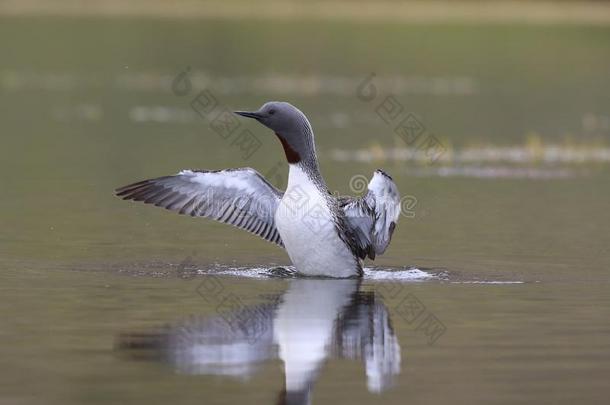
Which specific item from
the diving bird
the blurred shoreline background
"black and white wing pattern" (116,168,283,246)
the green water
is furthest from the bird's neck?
the blurred shoreline background

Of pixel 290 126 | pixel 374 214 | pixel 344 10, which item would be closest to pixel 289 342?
pixel 374 214

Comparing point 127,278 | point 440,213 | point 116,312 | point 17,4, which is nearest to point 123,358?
point 116,312

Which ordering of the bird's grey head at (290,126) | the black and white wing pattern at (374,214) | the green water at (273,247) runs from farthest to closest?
the bird's grey head at (290,126), the black and white wing pattern at (374,214), the green water at (273,247)

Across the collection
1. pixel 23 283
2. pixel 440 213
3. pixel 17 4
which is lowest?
pixel 23 283

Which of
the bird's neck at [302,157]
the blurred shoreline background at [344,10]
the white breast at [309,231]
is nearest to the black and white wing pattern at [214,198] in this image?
the bird's neck at [302,157]

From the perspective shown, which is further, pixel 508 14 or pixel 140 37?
pixel 508 14

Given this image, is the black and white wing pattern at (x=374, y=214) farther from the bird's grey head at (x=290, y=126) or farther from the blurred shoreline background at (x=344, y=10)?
the blurred shoreline background at (x=344, y=10)

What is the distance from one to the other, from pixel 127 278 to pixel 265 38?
140ft

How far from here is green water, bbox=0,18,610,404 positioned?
912 centimetres

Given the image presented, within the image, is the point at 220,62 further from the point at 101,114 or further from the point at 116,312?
the point at 116,312

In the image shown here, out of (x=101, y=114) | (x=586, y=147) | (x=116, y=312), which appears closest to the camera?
→ (x=116, y=312)

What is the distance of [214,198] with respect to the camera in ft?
45.1

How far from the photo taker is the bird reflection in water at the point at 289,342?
9273mm

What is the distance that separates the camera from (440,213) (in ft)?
56.4
